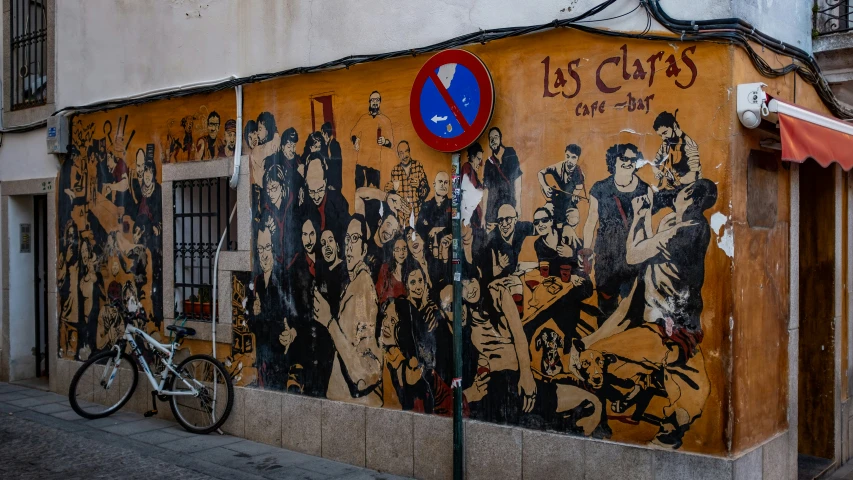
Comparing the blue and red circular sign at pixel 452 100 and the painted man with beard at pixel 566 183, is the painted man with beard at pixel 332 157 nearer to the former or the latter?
the blue and red circular sign at pixel 452 100

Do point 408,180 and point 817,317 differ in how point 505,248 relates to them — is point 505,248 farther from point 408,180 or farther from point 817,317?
point 817,317

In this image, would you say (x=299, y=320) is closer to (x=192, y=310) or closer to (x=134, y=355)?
(x=192, y=310)

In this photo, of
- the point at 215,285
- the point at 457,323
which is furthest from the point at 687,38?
the point at 215,285

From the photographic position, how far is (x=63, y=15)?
10680 mm

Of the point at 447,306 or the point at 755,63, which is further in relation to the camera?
the point at 447,306

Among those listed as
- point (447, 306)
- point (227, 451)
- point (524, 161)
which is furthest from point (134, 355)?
point (524, 161)

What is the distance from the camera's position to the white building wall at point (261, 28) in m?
6.03

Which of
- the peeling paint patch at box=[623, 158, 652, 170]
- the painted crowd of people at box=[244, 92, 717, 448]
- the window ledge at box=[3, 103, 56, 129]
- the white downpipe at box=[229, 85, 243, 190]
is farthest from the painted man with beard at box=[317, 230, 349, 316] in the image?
the window ledge at box=[3, 103, 56, 129]

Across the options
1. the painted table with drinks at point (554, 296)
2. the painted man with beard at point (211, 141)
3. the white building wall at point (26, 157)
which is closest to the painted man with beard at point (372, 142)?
the painted table with drinks at point (554, 296)

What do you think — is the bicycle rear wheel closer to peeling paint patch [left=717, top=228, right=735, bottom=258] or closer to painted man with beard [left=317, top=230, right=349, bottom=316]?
painted man with beard [left=317, top=230, right=349, bottom=316]

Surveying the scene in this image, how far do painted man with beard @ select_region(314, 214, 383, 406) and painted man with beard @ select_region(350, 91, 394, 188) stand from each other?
39cm

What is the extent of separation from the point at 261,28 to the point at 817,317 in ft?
20.0

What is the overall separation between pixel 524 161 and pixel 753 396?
7.89 feet

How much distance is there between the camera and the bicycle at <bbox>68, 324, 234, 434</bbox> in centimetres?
838
